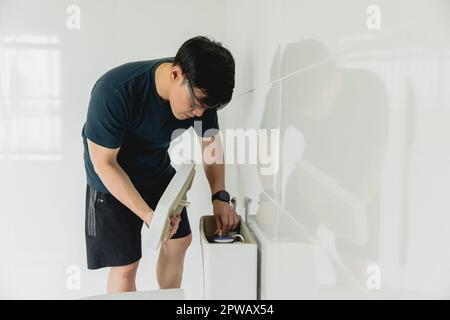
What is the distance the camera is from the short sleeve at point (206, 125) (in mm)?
993

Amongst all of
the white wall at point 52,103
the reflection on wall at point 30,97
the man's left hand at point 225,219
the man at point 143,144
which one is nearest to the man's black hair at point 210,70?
the man at point 143,144

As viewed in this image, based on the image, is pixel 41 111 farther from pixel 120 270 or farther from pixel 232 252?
pixel 232 252

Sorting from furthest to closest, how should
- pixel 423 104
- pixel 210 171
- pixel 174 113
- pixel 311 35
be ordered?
pixel 210 171, pixel 174 113, pixel 311 35, pixel 423 104

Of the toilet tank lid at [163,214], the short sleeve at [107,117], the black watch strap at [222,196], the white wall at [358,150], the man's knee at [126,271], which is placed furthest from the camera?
the man's knee at [126,271]

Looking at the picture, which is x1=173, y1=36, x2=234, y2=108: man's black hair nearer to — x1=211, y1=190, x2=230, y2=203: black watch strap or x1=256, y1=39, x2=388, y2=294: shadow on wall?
x1=256, y1=39, x2=388, y2=294: shadow on wall

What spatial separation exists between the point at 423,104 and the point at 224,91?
1.65 ft

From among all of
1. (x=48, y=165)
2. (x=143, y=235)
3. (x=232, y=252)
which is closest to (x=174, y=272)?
(x=143, y=235)

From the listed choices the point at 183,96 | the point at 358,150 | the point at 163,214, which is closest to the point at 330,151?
the point at 358,150

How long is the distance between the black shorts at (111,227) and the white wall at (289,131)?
82mm

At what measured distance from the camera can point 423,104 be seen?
0.74 ft

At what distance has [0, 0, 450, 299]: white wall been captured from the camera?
234 mm

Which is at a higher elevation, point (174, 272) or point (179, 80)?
point (179, 80)

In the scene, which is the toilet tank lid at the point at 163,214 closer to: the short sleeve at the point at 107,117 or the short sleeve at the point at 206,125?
the short sleeve at the point at 107,117

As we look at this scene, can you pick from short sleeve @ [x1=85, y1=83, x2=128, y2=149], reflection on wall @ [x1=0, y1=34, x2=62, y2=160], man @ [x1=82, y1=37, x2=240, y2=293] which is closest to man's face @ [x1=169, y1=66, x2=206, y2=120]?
man @ [x1=82, y1=37, x2=240, y2=293]
